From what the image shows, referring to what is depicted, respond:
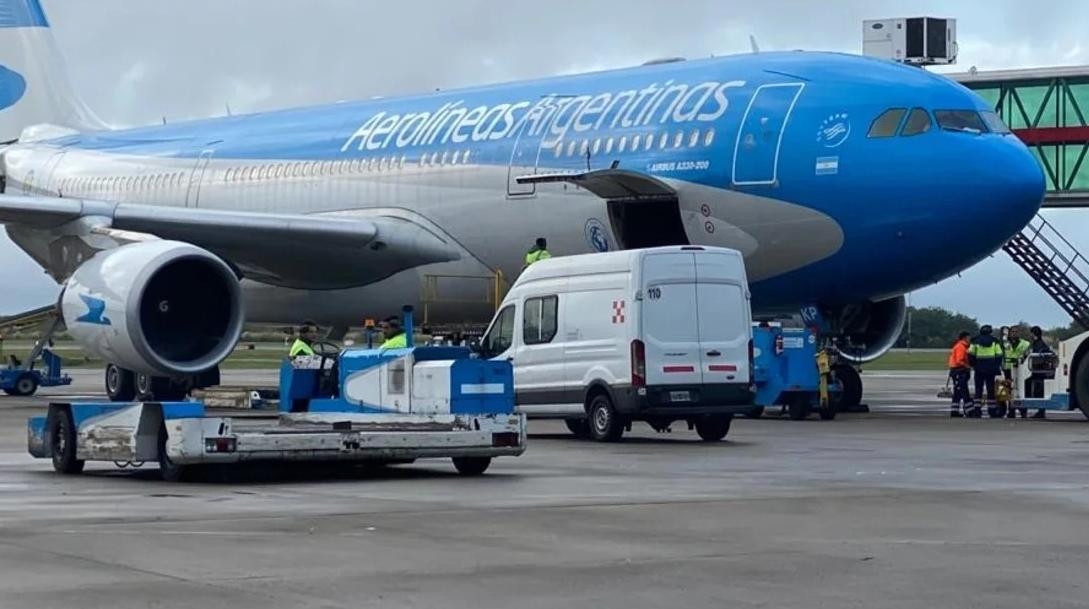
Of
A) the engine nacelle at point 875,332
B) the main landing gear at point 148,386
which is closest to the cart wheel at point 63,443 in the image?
the main landing gear at point 148,386

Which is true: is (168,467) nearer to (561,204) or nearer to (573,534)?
(573,534)

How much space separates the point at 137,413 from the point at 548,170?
1003cm

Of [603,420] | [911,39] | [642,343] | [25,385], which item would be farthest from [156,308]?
[911,39]

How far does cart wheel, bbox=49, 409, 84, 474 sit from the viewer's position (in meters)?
13.6

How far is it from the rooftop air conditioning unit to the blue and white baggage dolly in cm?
2337

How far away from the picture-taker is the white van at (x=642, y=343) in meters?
17.5

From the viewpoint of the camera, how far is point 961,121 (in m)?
20.3

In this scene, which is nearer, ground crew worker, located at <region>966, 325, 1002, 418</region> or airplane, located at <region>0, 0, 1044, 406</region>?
airplane, located at <region>0, 0, 1044, 406</region>

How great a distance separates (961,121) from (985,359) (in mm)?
4978

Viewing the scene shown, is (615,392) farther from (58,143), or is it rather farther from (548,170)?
(58,143)

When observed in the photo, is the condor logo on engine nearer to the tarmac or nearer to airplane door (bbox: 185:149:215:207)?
the tarmac

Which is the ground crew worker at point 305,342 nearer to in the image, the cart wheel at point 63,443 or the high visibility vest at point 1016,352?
the cart wheel at point 63,443

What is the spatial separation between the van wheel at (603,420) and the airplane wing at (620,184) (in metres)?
3.80

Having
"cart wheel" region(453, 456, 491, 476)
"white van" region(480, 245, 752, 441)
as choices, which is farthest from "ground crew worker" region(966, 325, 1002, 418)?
"cart wheel" region(453, 456, 491, 476)
